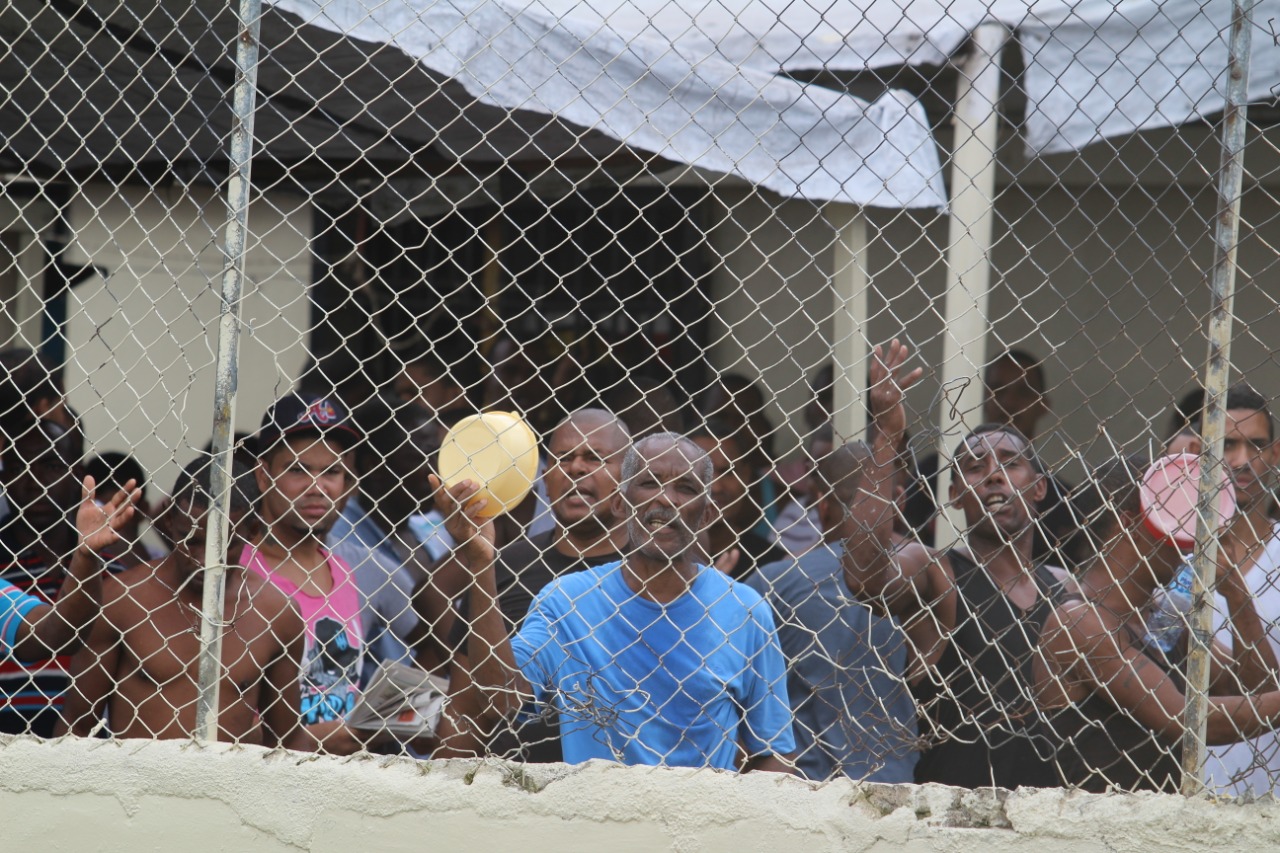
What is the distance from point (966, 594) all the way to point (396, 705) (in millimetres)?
1515

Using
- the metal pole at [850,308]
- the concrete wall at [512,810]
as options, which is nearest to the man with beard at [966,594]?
the concrete wall at [512,810]

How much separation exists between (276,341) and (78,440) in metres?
1.92

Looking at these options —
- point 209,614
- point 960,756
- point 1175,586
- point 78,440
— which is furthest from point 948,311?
point 78,440

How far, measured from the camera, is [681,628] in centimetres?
279

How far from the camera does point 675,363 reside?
23.1ft

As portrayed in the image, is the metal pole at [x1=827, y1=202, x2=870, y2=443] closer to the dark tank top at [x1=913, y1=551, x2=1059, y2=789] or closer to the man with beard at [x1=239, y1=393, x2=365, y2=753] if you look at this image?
the dark tank top at [x1=913, y1=551, x2=1059, y2=789]

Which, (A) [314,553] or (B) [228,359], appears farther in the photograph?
(A) [314,553]

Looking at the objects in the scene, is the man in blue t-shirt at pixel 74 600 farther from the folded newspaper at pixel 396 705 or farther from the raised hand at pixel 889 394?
the raised hand at pixel 889 394

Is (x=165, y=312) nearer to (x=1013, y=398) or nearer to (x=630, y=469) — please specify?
(x=630, y=469)

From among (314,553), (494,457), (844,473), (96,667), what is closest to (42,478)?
(314,553)

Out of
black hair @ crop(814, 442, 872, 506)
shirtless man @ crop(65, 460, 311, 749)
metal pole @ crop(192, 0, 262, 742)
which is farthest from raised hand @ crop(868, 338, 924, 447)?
shirtless man @ crop(65, 460, 311, 749)

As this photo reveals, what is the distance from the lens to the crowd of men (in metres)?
2.60

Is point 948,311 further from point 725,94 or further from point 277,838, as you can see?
point 277,838

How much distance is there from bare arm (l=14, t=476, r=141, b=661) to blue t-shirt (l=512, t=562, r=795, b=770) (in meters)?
0.90
